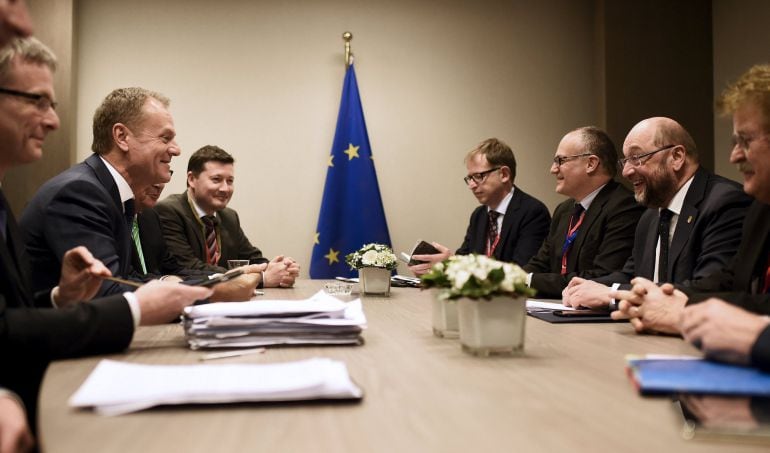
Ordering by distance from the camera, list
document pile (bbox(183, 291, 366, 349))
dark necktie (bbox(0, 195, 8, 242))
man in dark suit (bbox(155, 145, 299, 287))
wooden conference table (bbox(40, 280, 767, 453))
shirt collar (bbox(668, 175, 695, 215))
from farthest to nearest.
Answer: man in dark suit (bbox(155, 145, 299, 287))
shirt collar (bbox(668, 175, 695, 215))
dark necktie (bbox(0, 195, 8, 242))
document pile (bbox(183, 291, 366, 349))
wooden conference table (bbox(40, 280, 767, 453))

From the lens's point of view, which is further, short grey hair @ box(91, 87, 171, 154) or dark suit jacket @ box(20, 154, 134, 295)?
short grey hair @ box(91, 87, 171, 154)

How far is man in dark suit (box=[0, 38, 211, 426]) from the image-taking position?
4.55 ft

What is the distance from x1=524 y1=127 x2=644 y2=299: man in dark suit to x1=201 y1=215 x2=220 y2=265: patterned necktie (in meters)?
2.07

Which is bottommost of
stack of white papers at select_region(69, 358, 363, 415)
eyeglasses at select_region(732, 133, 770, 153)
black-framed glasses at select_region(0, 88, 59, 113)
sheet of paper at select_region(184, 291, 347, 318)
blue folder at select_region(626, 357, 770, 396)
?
stack of white papers at select_region(69, 358, 363, 415)

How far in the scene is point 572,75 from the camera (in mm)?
6086

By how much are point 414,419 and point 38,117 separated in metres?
1.62

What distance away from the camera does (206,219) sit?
15.1 ft

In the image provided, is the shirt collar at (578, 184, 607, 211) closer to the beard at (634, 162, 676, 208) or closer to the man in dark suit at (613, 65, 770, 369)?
the beard at (634, 162, 676, 208)

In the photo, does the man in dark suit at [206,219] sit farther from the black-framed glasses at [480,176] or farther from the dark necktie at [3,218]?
the dark necktie at [3,218]

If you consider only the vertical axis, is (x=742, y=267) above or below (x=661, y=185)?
below

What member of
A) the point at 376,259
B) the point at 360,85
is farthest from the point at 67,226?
the point at 360,85

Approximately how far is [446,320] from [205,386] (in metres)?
0.80

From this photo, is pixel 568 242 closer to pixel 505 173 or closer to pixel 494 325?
pixel 505 173

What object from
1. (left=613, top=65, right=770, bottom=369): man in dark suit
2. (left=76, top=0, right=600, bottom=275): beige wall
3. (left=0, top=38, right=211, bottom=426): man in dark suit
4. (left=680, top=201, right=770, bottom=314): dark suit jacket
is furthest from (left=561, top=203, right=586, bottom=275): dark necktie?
(left=0, top=38, right=211, bottom=426): man in dark suit
